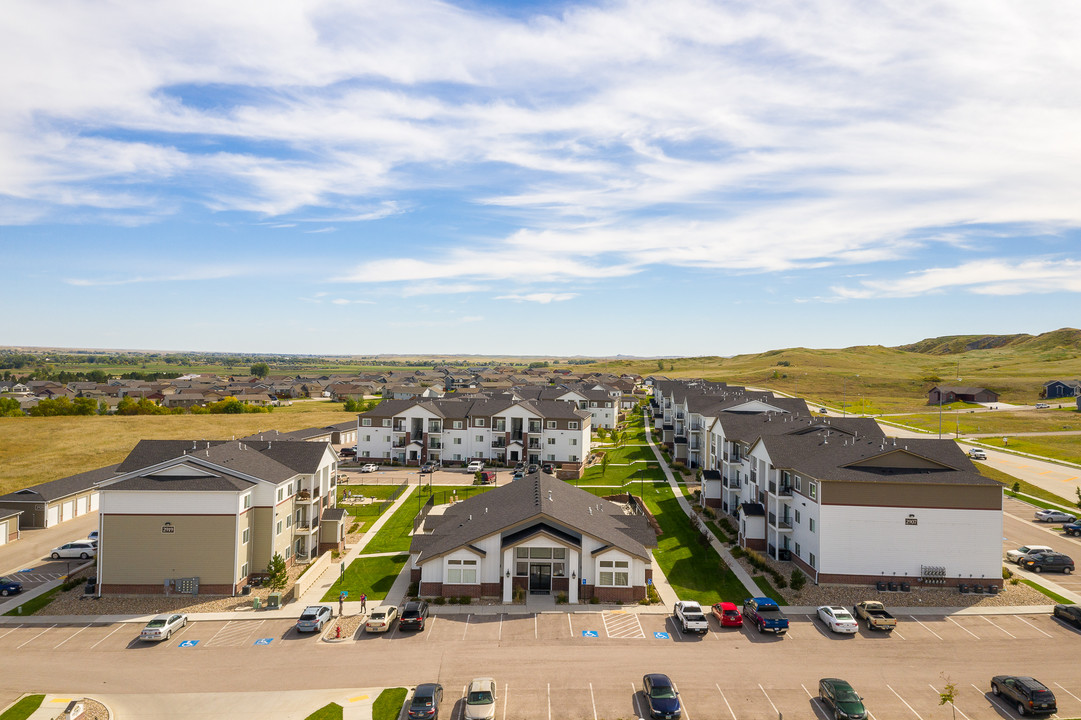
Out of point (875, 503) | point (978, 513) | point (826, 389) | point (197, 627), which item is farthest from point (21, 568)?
point (826, 389)

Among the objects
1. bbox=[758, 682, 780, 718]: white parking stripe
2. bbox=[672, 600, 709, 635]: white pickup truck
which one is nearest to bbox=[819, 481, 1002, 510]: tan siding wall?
bbox=[672, 600, 709, 635]: white pickup truck

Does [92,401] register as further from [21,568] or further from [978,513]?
[978,513]

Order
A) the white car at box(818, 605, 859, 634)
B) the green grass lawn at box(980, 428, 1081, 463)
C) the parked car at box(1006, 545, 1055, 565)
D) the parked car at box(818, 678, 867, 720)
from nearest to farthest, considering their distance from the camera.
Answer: the parked car at box(818, 678, 867, 720)
the white car at box(818, 605, 859, 634)
the parked car at box(1006, 545, 1055, 565)
the green grass lawn at box(980, 428, 1081, 463)

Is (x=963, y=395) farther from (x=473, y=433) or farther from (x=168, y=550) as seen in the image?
(x=168, y=550)

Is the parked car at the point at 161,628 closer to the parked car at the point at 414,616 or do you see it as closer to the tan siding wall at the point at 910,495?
the parked car at the point at 414,616

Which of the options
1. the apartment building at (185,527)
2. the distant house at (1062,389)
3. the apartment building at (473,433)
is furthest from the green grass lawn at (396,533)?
the distant house at (1062,389)

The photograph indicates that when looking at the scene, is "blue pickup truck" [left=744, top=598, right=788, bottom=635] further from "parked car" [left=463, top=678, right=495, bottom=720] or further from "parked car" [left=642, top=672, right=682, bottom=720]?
"parked car" [left=463, top=678, right=495, bottom=720]
